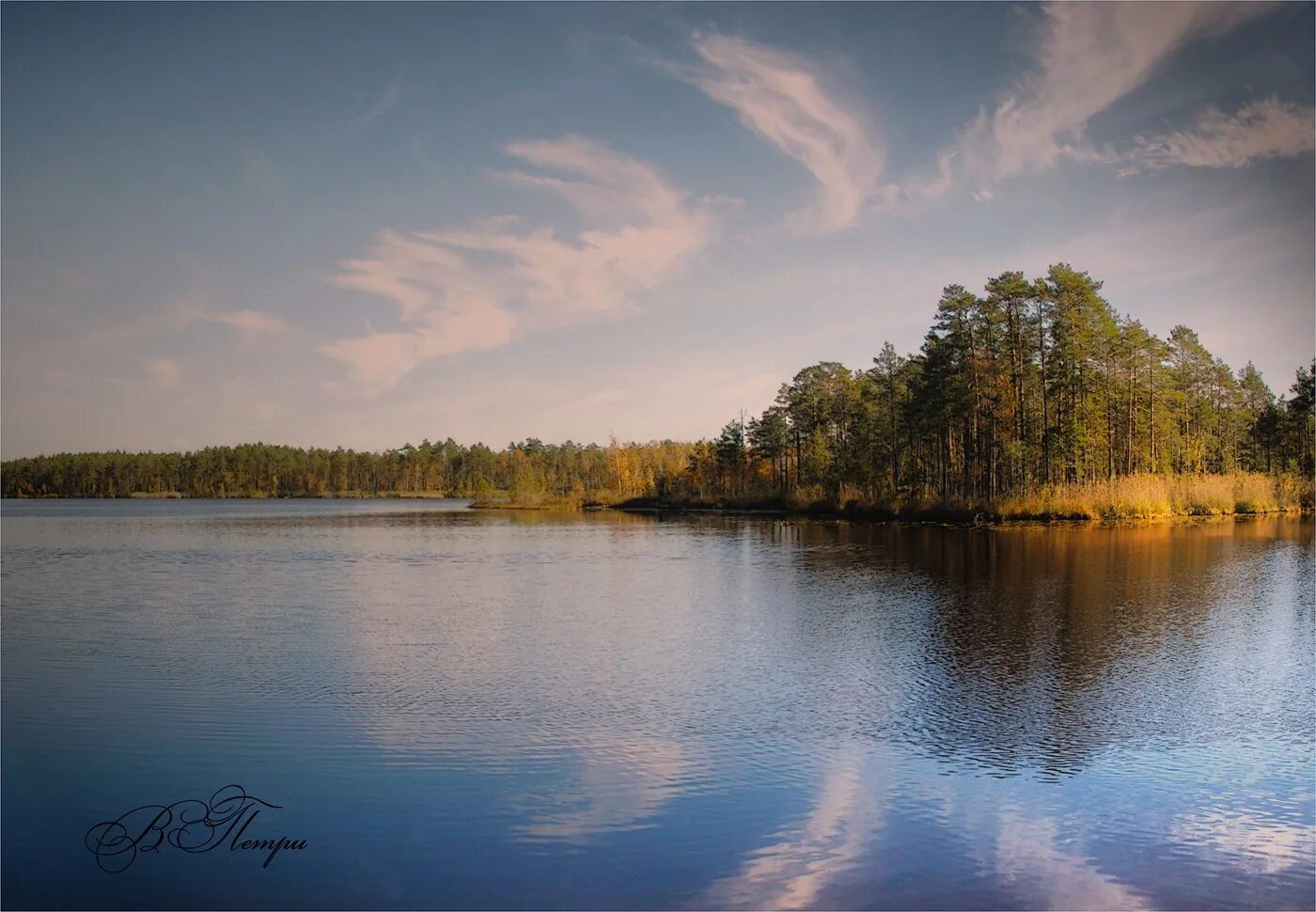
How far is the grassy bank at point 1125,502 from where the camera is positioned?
51.4 metres

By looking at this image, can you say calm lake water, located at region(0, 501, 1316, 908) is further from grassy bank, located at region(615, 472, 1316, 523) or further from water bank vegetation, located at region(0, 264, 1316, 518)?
water bank vegetation, located at region(0, 264, 1316, 518)

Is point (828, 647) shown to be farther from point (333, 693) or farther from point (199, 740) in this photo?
point (199, 740)

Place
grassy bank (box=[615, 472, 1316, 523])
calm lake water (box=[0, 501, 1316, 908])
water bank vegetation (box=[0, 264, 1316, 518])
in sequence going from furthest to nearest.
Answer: water bank vegetation (box=[0, 264, 1316, 518]) → grassy bank (box=[615, 472, 1316, 523]) → calm lake water (box=[0, 501, 1316, 908])

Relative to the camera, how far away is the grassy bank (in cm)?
5141

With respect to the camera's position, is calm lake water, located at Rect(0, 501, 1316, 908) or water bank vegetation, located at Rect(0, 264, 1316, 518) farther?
water bank vegetation, located at Rect(0, 264, 1316, 518)

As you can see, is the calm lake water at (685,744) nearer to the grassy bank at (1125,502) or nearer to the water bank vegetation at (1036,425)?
the grassy bank at (1125,502)

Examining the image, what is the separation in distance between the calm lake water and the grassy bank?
26682 millimetres

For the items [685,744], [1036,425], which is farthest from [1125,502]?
[685,744]

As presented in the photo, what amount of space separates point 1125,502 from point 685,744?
47.4 m

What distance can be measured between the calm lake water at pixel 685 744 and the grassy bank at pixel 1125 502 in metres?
26.7

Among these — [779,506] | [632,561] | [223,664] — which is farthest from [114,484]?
[223,664]

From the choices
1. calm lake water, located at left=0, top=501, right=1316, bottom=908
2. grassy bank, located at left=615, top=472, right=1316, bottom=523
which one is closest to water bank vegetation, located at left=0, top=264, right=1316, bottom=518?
grassy bank, located at left=615, top=472, right=1316, bottom=523

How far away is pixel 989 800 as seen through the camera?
933 centimetres

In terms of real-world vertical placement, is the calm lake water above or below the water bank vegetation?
below
